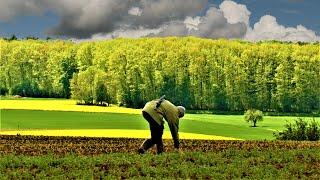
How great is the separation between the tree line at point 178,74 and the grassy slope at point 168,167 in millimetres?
96271

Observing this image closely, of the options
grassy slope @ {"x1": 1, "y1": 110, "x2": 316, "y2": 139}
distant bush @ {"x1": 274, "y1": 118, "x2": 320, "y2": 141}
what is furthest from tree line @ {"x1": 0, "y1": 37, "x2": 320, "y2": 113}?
distant bush @ {"x1": 274, "y1": 118, "x2": 320, "y2": 141}

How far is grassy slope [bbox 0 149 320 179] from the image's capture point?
17.5 metres

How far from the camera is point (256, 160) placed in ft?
69.4

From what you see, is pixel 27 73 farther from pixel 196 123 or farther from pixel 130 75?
pixel 196 123

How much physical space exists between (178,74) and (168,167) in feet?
368

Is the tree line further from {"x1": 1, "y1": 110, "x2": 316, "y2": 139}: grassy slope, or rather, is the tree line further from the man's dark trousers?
the man's dark trousers

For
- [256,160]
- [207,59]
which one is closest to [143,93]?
[207,59]

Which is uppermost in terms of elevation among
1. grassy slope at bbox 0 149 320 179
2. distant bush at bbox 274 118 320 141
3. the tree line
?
the tree line

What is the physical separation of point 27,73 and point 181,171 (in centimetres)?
12988

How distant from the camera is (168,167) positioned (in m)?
18.8

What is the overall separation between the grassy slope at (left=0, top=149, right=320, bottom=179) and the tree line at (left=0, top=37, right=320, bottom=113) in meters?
96.3

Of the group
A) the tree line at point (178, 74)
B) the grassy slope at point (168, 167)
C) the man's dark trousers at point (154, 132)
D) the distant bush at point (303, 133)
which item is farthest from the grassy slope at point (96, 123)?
the grassy slope at point (168, 167)

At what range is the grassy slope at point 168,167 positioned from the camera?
1753cm

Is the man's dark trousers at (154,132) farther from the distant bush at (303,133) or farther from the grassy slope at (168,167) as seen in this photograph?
the distant bush at (303,133)
